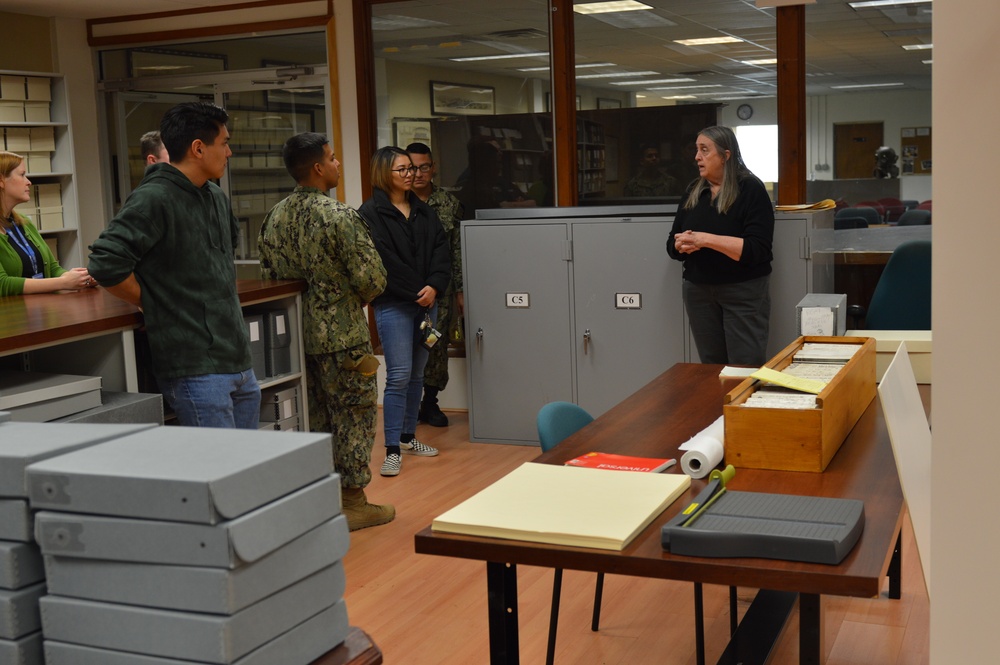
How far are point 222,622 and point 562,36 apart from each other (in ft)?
18.6

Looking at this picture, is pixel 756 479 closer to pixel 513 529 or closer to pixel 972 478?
pixel 513 529

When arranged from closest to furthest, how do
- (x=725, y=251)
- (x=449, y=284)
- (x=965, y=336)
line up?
(x=965, y=336), (x=725, y=251), (x=449, y=284)

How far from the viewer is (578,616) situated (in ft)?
11.5

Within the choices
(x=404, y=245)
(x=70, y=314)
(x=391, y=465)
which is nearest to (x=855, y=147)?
(x=404, y=245)

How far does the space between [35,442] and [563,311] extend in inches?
186

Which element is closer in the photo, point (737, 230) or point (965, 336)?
point (965, 336)

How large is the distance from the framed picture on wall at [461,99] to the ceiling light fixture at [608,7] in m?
0.75

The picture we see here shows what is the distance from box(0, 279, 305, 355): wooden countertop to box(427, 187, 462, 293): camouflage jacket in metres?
2.08

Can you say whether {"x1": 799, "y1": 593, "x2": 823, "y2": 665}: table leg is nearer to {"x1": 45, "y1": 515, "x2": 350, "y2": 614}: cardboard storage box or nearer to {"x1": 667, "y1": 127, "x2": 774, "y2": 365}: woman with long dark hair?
{"x1": 45, "y1": 515, "x2": 350, "y2": 614}: cardboard storage box

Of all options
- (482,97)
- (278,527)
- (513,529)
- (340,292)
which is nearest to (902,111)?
(482,97)

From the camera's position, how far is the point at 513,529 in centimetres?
189

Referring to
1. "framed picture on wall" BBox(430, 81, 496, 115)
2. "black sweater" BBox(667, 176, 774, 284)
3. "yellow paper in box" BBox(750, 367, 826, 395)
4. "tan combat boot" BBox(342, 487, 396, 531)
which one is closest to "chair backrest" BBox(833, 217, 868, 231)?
"black sweater" BBox(667, 176, 774, 284)

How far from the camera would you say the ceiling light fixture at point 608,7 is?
6089 mm

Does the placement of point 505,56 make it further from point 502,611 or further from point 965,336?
point 965,336
